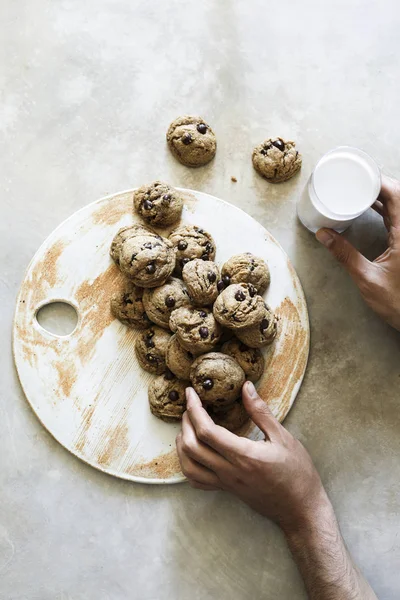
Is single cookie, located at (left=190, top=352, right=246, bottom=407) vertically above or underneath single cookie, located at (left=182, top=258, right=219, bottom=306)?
underneath

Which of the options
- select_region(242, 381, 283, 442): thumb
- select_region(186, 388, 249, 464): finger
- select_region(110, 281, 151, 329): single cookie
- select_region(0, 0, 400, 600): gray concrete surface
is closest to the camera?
select_region(186, 388, 249, 464): finger

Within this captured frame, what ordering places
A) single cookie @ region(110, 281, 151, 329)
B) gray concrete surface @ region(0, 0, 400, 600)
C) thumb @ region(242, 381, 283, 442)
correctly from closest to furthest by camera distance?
thumb @ region(242, 381, 283, 442), single cookie @ region(110, 281, 151, 329), gray concrete surface @ region(0, 0, 400, 600)

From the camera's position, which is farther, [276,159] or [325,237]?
[276,159]

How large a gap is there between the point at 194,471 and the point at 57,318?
0.83m

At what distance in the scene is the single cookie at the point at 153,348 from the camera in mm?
2160

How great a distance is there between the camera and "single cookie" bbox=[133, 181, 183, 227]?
221 cm

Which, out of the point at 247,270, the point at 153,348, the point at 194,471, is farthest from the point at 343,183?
the point at 194,471

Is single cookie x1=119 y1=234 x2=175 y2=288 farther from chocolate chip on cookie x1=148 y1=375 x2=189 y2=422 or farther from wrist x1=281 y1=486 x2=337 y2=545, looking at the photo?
wrist x1=281 y1=486 x2=337 y2=545

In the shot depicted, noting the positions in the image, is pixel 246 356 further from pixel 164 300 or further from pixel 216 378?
pixel 164 300

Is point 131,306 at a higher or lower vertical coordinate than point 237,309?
lower

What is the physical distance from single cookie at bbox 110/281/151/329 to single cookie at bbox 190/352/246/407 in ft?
0.96

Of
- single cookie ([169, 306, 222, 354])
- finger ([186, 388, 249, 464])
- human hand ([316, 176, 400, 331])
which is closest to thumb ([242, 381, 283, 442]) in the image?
finger ([186, 388, 249, 464])

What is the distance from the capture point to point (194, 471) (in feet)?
6.84

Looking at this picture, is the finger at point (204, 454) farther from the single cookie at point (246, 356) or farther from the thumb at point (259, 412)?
the single cookie at point (246, 356)
